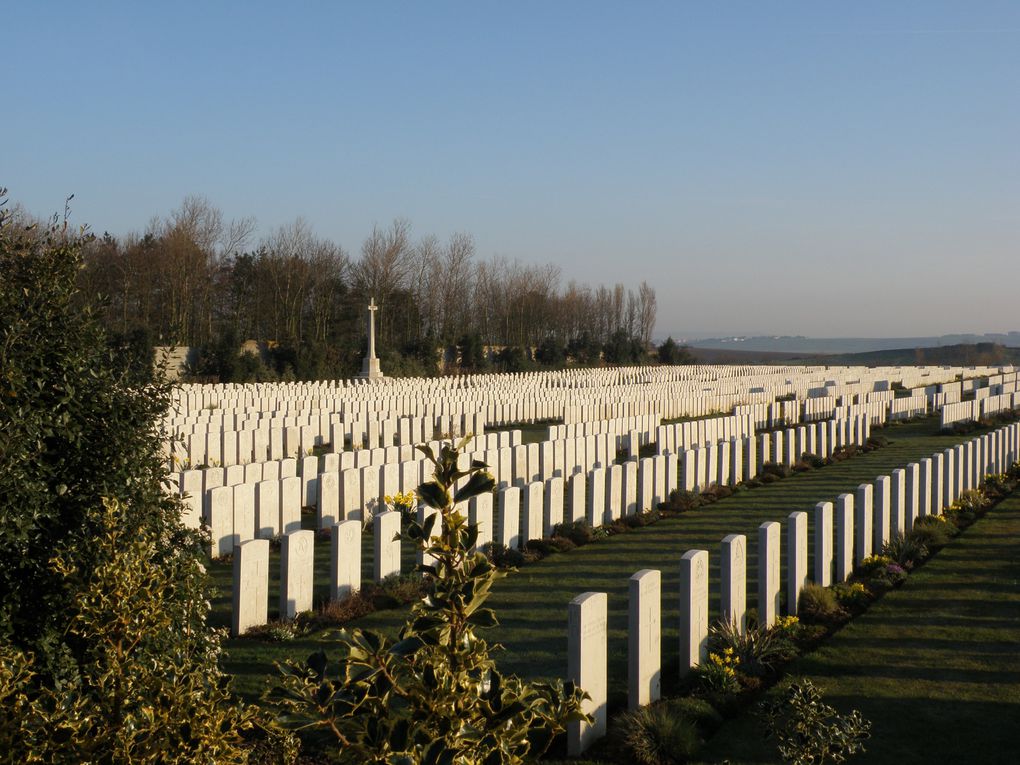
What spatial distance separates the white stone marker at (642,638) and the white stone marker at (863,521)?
410cm

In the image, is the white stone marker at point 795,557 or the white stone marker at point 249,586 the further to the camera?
the white stone marker at point 795,557

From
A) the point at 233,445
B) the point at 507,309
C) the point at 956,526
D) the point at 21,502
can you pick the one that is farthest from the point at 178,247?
the point at 21,502

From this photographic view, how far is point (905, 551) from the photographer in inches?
340

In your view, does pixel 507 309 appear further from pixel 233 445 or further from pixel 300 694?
pixel 300 694

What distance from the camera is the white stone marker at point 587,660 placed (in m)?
4.45

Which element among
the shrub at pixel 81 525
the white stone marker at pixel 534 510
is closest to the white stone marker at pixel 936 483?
the white stone marker at pixel 534 510

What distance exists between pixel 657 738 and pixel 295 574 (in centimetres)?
324

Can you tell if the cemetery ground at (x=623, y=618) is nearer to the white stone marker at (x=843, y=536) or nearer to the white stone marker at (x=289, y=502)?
the white stone marker at (x=289, y=502)

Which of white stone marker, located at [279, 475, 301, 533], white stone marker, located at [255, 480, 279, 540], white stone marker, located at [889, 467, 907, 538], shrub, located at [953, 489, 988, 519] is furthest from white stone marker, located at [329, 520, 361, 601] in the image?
shrub, located at [953, 489, 988, 519]

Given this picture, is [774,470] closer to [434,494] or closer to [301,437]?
[301,437]

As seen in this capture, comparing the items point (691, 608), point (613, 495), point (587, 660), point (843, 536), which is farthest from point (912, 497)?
point (587, 660)

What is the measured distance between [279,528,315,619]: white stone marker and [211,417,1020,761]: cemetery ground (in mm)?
367

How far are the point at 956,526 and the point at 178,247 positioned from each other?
Answer: 142ft

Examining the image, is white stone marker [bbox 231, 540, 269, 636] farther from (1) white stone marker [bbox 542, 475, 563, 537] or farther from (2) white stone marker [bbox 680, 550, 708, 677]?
(1) white stone marker [bbox 542, 475, 563, 537]
